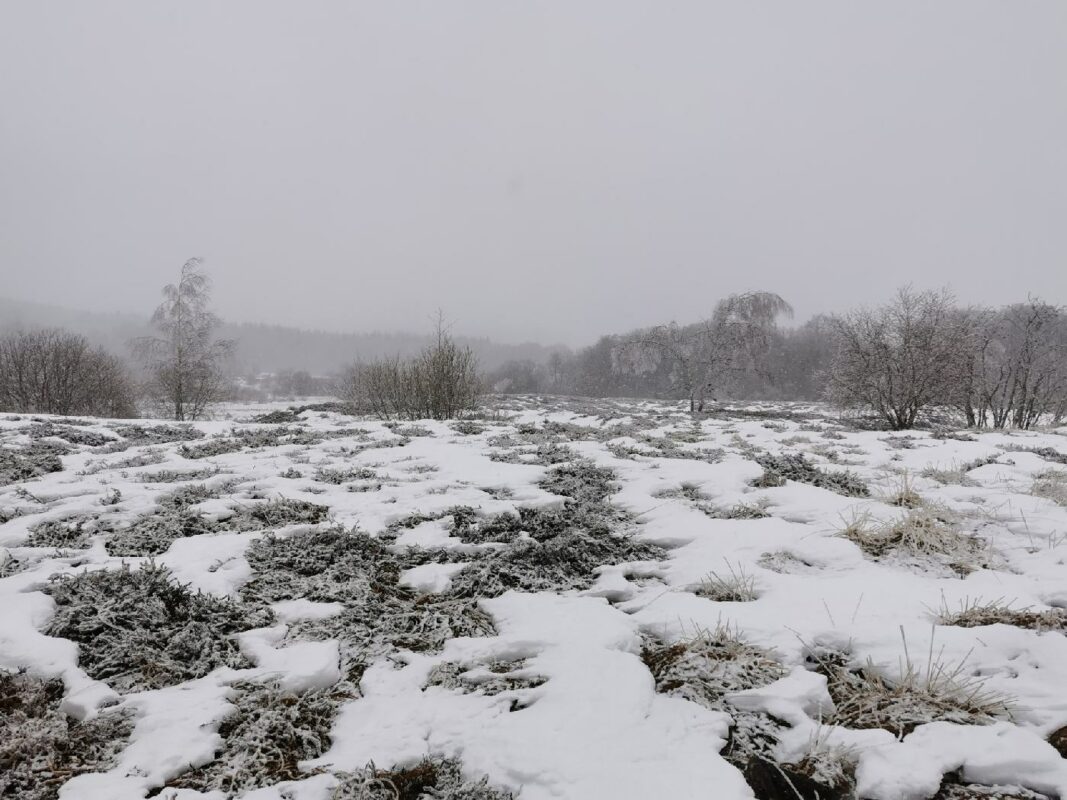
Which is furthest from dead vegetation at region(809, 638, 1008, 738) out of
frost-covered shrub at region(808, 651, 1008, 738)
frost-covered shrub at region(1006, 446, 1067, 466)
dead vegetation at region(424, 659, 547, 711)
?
frost-covered shrub at region(1006, 446, 1067, 466)

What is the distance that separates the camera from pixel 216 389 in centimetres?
2031

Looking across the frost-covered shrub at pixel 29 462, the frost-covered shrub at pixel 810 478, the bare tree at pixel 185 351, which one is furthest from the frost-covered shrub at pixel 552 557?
the bare tree at pixel 185 351

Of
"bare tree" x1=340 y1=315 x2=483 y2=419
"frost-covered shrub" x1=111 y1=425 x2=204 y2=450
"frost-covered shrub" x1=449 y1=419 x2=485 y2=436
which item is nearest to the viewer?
"frost-covered shrub" x1=111 y1=425 x2=204 y2=450

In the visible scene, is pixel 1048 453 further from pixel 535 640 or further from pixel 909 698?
pixel 535 640

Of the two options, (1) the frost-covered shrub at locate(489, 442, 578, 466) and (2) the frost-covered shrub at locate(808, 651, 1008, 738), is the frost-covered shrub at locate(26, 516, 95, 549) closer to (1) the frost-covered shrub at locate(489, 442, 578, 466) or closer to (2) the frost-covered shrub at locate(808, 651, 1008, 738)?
(1) the frost-covered shrub at locate(489, 442, 578, 466)

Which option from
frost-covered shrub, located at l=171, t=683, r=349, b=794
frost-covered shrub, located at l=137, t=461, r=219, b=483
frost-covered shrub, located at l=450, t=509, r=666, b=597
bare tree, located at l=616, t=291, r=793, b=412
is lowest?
frost-covered shrub, located at l=171, t=683, r=349, b=794

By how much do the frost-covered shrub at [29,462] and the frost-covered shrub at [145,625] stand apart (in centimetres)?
347

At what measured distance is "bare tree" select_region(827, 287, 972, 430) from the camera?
41.5 feet

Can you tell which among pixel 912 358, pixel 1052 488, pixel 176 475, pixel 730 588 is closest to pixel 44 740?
pixel 730 588

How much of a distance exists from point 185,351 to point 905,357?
24.6 meters

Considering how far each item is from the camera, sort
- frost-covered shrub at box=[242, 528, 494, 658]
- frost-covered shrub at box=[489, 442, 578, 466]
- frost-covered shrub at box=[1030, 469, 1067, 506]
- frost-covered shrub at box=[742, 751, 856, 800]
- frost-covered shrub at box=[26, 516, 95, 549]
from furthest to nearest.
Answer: frost-covered shrub at box=[489, 442, 578, 466] → frost-covered shrub at box=[1030, 469, 1067, 506] → frost-covered shrub at box=[26, 516, 95, 549] → frost-covered shrub at box=[242, 528, 494, 658] → frost-covered shrub at box=[742, 751, 856, 800]

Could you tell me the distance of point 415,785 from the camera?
152cm

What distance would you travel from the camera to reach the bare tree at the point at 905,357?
1264 centimetres

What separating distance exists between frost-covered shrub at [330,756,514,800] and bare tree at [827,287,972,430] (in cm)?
1491
